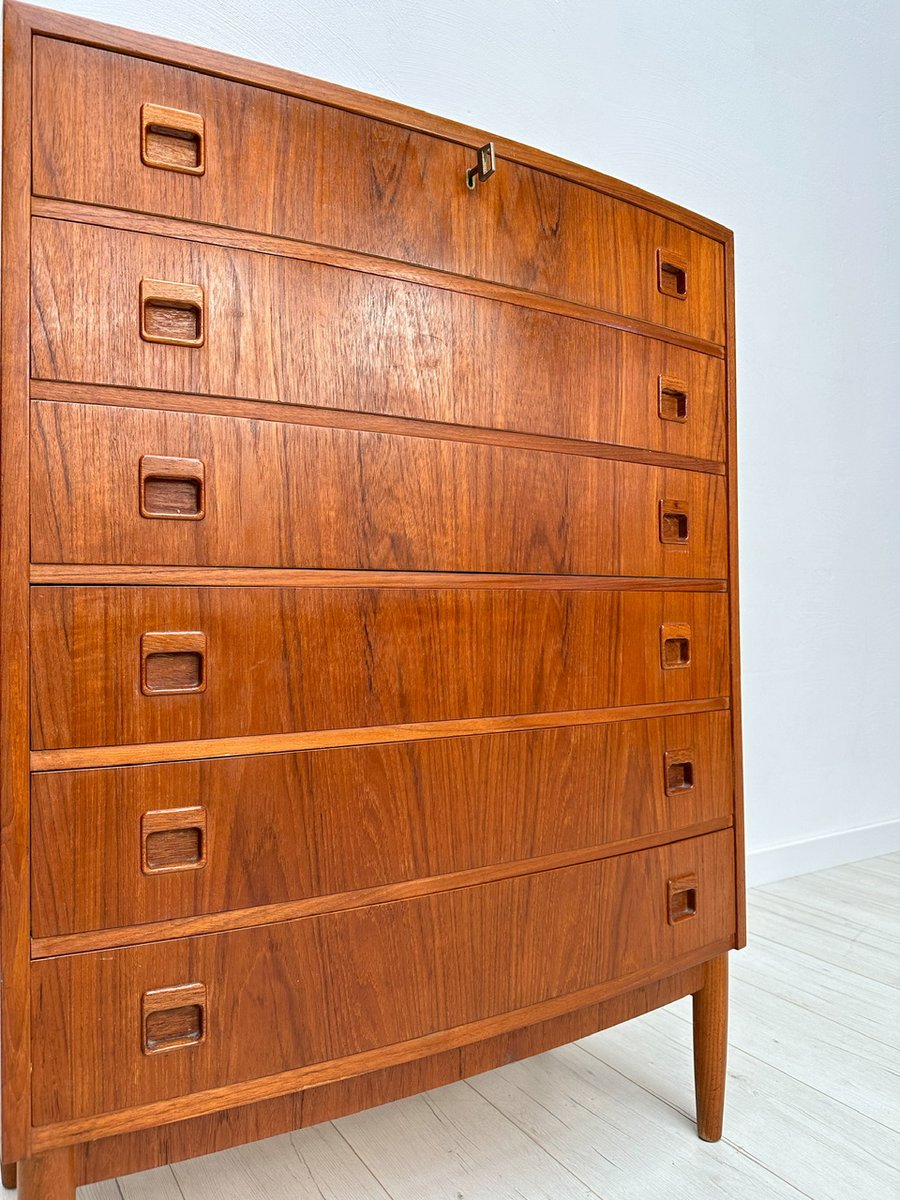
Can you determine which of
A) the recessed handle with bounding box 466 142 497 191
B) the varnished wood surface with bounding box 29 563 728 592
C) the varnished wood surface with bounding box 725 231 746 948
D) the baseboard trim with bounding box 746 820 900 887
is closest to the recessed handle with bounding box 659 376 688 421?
the varnished wood surface with bounding box 725 231 746 948

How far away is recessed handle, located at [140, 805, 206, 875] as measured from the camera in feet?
2.61

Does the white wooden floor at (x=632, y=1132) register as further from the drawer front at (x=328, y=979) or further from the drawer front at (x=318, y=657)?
the drawer front at (x=318, y=657)

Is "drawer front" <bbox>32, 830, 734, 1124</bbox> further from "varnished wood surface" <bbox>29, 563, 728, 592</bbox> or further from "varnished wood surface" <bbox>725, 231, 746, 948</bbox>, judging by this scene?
"varnished wood surface" <bbox>29, 563, 728, 592</bbox>

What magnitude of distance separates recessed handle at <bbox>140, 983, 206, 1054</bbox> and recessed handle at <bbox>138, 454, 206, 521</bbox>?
441 millimetres

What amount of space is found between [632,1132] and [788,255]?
7.34 feet

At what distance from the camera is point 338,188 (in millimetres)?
897

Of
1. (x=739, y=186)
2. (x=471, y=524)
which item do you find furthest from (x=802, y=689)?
(x=471, y=524)

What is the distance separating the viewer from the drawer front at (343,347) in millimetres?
775

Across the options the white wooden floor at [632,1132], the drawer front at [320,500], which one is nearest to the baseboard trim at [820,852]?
the white wooden floor at [632,1132]

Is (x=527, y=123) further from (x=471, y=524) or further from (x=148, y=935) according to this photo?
(x=148, y=935)

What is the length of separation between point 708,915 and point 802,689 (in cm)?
144

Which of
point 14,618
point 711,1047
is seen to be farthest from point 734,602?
point 14,618

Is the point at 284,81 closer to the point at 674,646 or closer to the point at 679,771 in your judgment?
the point at 674,646

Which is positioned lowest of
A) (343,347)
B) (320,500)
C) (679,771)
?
(679,771)
